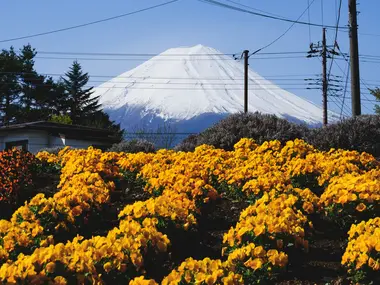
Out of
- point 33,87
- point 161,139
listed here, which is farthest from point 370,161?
point 33,87

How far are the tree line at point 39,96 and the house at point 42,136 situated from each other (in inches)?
729

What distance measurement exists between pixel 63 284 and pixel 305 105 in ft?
545

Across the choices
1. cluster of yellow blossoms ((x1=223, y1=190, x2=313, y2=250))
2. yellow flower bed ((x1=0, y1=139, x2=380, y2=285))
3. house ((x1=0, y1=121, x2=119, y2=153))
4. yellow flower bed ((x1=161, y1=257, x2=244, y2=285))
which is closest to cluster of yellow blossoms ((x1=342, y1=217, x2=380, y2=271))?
yellow flower bed ((x1=0, y1=139, x2=380, y2=285))

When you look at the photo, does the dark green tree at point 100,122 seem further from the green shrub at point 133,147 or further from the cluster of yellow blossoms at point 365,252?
the cluster of yellow blossoms at point 365,252

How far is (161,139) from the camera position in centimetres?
4134

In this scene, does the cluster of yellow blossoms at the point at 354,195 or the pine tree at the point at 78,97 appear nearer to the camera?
the cluster of yellow blossoms at the point at 354,195

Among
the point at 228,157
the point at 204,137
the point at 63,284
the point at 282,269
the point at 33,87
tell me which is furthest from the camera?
the point at 33,87

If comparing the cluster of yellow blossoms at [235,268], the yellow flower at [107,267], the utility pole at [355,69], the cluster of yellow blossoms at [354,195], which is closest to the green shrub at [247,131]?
the utility pole at [355,69]

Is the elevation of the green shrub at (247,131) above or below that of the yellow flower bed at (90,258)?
above

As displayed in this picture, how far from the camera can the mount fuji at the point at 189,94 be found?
15475 centimetres

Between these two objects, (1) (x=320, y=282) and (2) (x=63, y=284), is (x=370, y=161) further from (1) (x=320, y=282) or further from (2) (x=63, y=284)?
(2) (x=63, y=284)

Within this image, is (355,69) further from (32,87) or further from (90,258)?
(32,87)

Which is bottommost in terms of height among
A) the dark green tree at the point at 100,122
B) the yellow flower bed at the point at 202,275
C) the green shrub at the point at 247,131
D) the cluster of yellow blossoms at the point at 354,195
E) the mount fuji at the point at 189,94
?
the yellow flower bed at the point at 202,275

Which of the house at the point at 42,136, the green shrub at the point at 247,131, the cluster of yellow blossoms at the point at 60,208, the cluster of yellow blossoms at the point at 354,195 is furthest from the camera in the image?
the house at the point at 42,136
